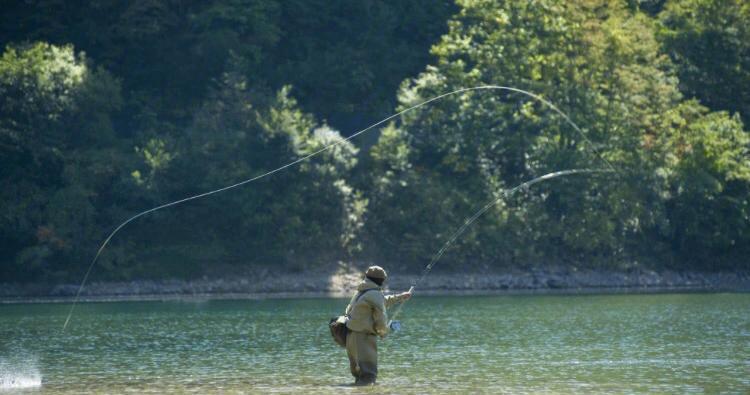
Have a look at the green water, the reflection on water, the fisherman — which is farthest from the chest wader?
the reflection on water

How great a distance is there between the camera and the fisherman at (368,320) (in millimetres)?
20172

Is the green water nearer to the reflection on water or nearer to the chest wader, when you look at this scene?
the reflection on water

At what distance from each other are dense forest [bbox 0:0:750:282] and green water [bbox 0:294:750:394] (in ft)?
36.4

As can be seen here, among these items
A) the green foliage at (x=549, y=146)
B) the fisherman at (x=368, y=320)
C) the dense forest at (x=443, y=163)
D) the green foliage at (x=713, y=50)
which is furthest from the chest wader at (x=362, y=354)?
the green foliage at (x=713, y=50)

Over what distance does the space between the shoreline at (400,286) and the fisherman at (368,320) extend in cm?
3197

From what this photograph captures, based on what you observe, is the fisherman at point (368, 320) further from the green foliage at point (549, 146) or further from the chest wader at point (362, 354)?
the green foliage at point (549, 146)

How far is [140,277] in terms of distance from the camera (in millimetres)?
55375

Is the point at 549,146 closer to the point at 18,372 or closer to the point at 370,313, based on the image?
the point at 18,372

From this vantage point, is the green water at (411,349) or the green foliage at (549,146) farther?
the green foliage at (549,146)

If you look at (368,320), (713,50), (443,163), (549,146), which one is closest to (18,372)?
(368,320)

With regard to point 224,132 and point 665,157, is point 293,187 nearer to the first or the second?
point 224,132

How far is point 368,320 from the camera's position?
20.3 m

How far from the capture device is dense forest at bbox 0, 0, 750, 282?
55.3 metres

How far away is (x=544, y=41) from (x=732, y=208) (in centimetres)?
1066
